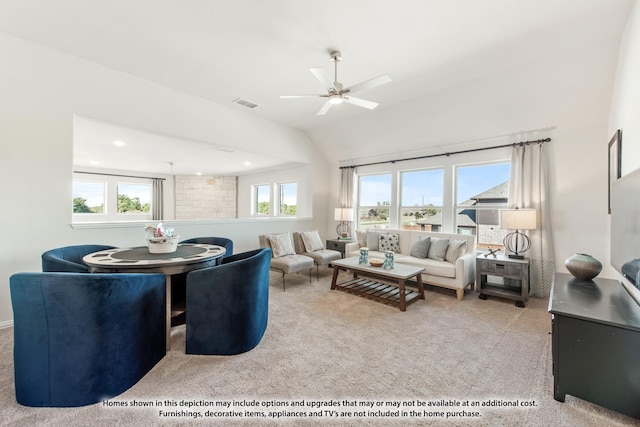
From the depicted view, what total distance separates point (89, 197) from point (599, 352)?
9.89 m

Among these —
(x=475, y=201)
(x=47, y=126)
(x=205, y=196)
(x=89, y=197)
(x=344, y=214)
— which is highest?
(x=47, y=126)

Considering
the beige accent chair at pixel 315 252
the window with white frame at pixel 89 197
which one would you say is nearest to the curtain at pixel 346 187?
the beige accent chair at pixel 315 252

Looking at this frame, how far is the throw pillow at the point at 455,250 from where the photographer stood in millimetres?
3990

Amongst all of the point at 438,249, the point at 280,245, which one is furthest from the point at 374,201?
the point at 280,245

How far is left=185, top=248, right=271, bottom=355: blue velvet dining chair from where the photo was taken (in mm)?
2184

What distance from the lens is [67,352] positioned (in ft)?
5.31

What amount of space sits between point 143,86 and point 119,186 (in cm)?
547

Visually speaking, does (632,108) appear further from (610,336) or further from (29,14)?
(29,14)

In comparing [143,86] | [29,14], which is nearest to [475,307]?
[143,86]

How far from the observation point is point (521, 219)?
139 inches

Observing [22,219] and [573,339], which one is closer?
[573,339]

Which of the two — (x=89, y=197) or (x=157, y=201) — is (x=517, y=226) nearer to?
(x=157, y=201)

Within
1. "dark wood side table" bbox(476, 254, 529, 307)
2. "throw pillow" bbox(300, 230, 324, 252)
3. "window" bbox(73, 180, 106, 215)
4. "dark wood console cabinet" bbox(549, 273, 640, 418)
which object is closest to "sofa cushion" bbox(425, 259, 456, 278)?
"dark wood side table" bbox(476, 254, 529, 307)

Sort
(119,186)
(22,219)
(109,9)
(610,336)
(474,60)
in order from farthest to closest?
(119,186) < (474,60) < (22,219) < (109,9) < (610,336)
